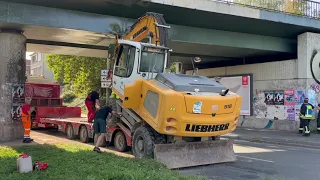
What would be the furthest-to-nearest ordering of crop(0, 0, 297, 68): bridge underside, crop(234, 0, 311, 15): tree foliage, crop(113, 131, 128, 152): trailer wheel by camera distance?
crop(234, 0, 311, 15): tree foliage < crop(0, 0, 297, 68): bridge underside < crop(113, 131, 128, 152): trailer wheel

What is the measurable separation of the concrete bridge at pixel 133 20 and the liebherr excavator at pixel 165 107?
145 inches

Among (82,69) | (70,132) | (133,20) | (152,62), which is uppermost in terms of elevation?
(133,20)

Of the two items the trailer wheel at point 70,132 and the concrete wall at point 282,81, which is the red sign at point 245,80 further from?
the trailer wheel at point 70,132

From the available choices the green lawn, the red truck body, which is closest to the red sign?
the red truck body

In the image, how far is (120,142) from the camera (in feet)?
37.5

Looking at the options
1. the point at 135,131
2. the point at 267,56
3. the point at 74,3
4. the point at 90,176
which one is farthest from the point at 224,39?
the point at 90,176

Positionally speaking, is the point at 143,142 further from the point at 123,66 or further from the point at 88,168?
the point at 123,66

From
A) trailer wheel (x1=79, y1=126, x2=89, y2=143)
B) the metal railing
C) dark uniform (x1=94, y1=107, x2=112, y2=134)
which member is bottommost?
trailer wheel (x1=79, y1=126, x2=89, y2=143)

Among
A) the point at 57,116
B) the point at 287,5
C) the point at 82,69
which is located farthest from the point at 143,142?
the point at 82,69

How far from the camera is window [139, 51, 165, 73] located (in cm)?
1017

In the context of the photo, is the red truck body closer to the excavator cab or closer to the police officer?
the excavator cab

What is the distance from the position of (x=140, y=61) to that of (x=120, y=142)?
9.86 ft

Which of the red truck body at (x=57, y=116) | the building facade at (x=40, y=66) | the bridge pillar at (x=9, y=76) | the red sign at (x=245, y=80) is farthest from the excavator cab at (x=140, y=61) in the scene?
the building facade at (x=40, y=66)

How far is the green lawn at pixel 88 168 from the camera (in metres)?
6.39
